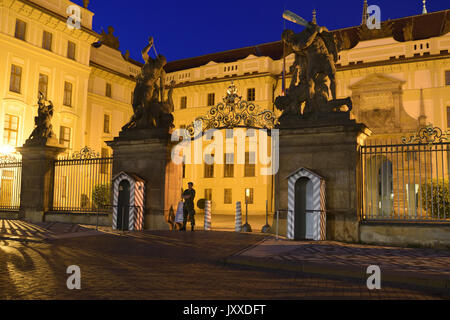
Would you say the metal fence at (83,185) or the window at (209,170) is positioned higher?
the window at (209,170)

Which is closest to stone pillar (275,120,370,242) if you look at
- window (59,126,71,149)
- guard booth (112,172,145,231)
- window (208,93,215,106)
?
guard booth (112,172,145,231)

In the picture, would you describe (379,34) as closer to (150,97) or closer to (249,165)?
(249,165)

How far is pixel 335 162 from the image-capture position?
12.6 m

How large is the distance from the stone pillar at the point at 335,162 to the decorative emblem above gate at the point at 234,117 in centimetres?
201

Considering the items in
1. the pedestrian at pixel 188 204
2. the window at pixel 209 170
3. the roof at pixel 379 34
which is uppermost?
the roof at pixel 379 34

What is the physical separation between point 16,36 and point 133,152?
2068cm

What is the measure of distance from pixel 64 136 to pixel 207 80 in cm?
1403

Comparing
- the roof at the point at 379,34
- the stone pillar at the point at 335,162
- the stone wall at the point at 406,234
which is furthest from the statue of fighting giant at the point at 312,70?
the roof at the point at 379,34

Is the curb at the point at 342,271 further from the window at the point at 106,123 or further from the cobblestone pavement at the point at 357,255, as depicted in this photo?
the window at the point at 106,123

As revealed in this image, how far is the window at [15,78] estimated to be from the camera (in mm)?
30750

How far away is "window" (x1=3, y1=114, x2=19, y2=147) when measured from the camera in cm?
3012

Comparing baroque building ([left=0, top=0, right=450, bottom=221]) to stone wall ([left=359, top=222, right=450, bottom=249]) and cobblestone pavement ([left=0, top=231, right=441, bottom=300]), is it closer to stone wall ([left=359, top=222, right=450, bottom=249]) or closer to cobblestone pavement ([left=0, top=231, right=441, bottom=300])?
stone wall ([left=359, top=222, right=450, bottom=249])

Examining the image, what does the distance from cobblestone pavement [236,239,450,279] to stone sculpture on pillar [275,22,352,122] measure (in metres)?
4.26

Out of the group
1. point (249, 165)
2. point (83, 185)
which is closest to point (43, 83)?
point (83, 185)
